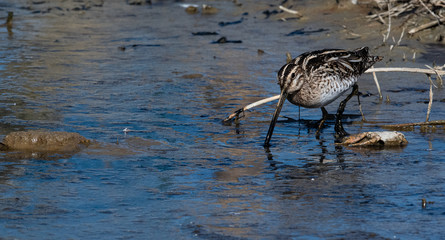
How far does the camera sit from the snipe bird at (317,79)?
823cm

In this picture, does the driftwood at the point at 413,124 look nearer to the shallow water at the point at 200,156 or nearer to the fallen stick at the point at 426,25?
the shallow water at the point at 200,156

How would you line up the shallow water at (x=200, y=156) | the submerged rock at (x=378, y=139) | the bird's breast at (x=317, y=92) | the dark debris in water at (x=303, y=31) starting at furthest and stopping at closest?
1. the dark debris in water at (x=303, y=31)
2. the bird's breast at (x=317, y=92)
3. the submerged rock at (x=378, y=139)
4. the shallow water at (x=200, y=156)

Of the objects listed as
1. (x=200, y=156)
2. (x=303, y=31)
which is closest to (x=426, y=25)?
(x=303, y=31)

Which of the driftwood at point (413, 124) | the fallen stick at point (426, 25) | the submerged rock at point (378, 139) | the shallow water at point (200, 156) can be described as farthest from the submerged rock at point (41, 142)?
the fallen stick at point (426, 25)

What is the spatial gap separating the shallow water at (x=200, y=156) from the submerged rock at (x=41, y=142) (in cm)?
25

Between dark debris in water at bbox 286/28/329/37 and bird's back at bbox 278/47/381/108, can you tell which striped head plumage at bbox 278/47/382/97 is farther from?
dark debris in water at bbox 286/28/329/37

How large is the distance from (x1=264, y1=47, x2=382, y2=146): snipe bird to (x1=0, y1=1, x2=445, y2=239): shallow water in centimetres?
38

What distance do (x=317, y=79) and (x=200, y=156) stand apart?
5.25 ft

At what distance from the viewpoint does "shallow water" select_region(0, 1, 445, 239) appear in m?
5.67

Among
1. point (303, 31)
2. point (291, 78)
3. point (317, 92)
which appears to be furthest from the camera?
point (303, 31)

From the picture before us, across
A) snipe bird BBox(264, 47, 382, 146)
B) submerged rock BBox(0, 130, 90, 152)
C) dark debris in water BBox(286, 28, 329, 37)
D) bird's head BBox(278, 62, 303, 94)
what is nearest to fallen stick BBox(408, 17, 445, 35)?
dark debris in water BBox(286, 28, 329, 37)

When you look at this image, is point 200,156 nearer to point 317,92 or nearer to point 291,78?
point 291,78

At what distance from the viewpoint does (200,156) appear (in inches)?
302

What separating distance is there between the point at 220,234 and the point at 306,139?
10.6 feet
